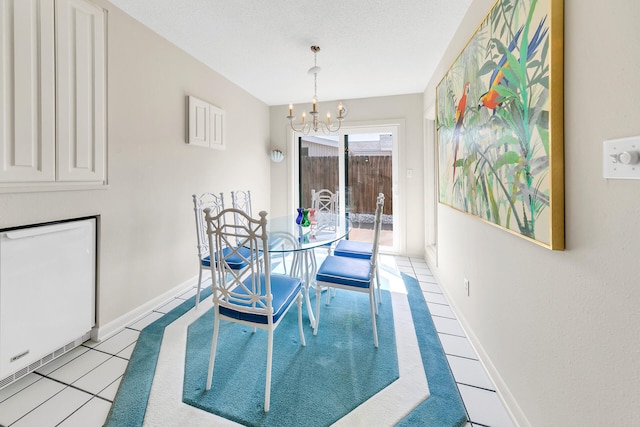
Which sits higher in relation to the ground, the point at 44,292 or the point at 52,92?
the point at 52,92

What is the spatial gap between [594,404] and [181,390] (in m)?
1.84

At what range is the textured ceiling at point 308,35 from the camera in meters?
2.02

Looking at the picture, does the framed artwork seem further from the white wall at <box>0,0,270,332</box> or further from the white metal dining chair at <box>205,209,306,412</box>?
the white wall at <box>0,0,270,332</box>

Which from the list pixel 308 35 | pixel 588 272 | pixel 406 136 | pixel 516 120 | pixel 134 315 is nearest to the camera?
pixel 588 272

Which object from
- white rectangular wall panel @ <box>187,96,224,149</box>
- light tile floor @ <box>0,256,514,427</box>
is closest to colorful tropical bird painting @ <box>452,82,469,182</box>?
light tile floor @ <box>0,256,514,427</box>

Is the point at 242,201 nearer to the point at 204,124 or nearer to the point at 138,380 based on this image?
the point at 204,124

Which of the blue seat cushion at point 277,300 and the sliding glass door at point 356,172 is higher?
the sliding glass door at point 356,172

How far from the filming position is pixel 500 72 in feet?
4.55

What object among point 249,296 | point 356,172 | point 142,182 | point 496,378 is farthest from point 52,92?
point 356,172

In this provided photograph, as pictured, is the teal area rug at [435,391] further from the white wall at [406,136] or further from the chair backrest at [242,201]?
the chair backrest at [242,201]

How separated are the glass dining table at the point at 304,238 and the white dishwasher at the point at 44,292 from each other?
1314 millimetres

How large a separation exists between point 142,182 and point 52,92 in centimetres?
83

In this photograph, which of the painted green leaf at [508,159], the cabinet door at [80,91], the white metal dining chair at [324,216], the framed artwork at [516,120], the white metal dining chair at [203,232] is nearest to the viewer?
the framed artwork at [516,120]

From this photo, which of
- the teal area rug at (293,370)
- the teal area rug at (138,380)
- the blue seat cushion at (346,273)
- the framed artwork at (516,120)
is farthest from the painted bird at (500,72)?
the teal area rug at (138,380)
